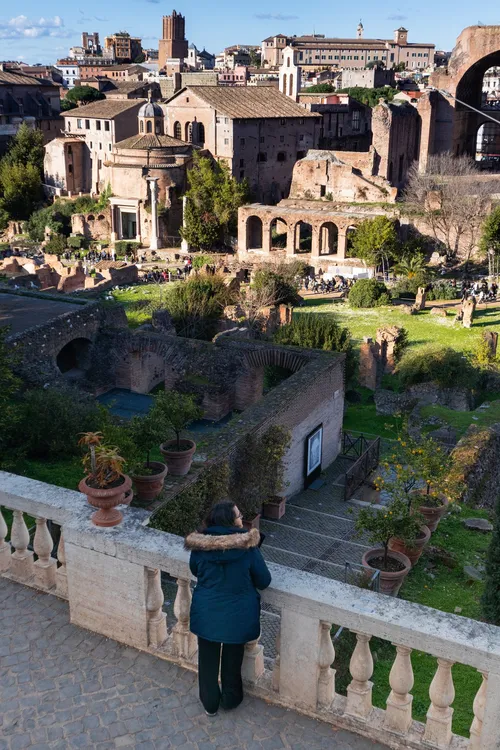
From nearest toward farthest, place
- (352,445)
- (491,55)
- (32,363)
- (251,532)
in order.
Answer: (251,532), (352,445), (32,363), (491,55)

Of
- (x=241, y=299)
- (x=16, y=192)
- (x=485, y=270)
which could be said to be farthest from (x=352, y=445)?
(x=16, y=192)

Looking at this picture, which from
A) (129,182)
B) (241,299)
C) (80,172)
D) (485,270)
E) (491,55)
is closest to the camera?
(241,299)

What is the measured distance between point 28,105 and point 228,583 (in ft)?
232

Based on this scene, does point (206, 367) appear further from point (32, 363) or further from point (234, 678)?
point (234, 678)

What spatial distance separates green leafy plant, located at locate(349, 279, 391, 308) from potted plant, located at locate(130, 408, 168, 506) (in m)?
22.4

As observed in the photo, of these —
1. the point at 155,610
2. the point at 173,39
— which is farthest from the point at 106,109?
the point at 155,610

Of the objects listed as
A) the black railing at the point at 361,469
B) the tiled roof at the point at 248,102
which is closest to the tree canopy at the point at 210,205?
the tiled roof at the point at 248,102

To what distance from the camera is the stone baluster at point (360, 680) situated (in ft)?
13.6

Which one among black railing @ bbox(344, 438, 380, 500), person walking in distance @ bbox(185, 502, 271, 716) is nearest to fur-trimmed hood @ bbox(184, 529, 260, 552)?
person walking in distance @ bbox(185, 502, 271, 716)

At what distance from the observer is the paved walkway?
13.7ft

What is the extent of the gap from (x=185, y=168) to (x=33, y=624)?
4721cm

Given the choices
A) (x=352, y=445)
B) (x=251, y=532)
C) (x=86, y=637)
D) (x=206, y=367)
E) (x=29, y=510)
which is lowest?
(x=352, y=445)

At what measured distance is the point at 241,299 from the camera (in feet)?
100

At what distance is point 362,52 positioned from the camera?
5138 inches
